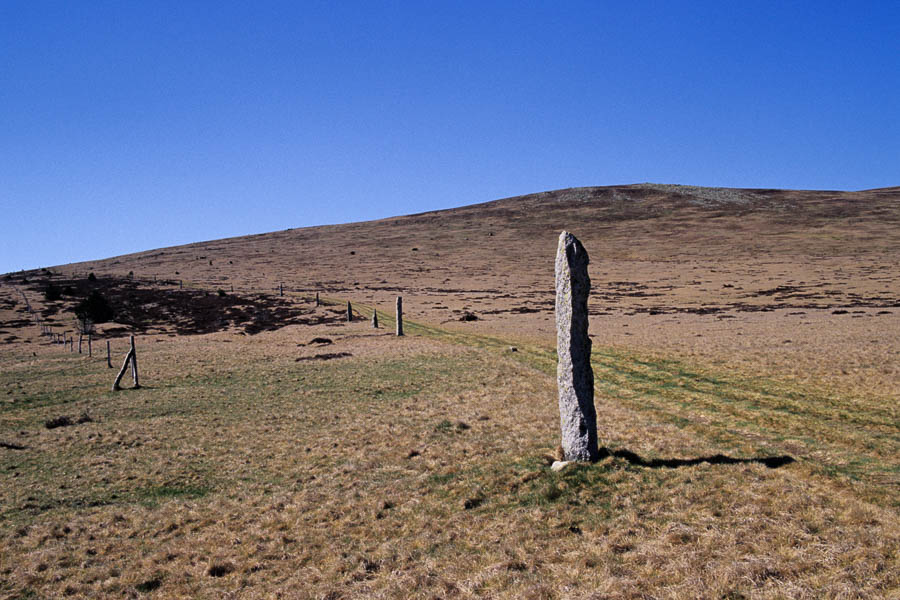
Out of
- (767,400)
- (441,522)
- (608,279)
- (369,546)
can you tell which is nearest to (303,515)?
(369,546)

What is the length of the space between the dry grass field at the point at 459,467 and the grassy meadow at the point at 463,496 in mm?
61

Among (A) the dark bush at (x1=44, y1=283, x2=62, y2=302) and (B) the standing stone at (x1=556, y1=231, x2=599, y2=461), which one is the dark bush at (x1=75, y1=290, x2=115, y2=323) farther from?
(B) the standing stone at (x1=556, y1=231, x2=599, y2=461)

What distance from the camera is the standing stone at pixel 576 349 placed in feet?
42.0

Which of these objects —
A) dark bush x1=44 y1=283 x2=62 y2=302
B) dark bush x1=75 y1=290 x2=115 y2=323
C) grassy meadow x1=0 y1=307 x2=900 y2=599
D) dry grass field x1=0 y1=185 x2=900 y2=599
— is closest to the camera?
grassy meadow x1=0 y1=307 x2=900 y2=599

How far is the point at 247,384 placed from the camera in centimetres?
2834

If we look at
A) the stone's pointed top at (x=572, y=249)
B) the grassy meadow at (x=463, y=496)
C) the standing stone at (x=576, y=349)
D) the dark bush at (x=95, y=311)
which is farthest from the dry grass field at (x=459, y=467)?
the dark bush at (x=95, y=311)

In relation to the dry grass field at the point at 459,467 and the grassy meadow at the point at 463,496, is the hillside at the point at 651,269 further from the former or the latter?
the grassy meadow at the point at 463,496

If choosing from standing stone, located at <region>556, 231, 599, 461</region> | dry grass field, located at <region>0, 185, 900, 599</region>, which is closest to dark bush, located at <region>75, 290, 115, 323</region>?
dry grass field, located at <region>0, 185, 900, 599</region>

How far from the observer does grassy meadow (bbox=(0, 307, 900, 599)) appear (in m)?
8.58

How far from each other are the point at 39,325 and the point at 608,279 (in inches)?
3108

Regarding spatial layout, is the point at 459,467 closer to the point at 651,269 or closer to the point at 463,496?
the point at 463,496

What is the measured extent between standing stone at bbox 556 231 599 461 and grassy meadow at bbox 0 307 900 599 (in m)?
0.70

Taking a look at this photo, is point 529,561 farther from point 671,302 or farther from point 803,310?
point 671,302

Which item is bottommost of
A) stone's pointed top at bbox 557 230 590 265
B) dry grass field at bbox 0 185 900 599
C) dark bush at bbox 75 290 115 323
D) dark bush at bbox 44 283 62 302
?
dry grass field at bbox 0 185 900 599
